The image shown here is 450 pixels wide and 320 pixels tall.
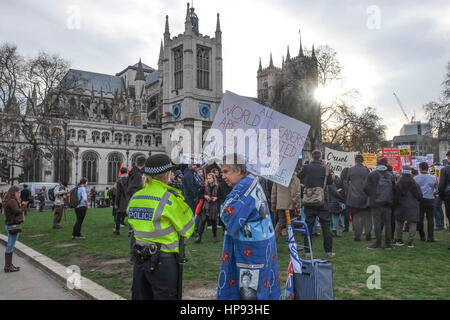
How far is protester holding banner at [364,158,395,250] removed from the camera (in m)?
7.38

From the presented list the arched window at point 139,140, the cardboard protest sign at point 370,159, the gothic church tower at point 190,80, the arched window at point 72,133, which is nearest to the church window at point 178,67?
the gothic church tower at point 190,80

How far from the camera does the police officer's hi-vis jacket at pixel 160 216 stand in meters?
2.88

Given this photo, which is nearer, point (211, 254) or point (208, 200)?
point (211, 254)

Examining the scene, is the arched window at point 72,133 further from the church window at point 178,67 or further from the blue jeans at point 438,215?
the blue jeans at point 438,215

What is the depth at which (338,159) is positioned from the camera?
41.5 feet

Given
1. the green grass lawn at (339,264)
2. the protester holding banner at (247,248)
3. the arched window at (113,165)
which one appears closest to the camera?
the protester holding banner at (247,248)

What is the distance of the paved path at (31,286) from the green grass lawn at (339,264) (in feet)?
1.57

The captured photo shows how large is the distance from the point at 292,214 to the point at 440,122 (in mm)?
33335

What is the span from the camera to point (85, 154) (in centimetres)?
4538

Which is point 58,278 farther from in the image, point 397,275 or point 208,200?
point 397,275

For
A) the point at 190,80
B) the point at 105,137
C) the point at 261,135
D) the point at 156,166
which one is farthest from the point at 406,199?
the point at 190,80

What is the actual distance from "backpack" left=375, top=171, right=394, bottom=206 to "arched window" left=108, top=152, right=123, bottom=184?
143ft

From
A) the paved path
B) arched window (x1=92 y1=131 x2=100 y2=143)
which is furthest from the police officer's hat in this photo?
arched window (x1=92 y1=131 x2=100 y2=143)
